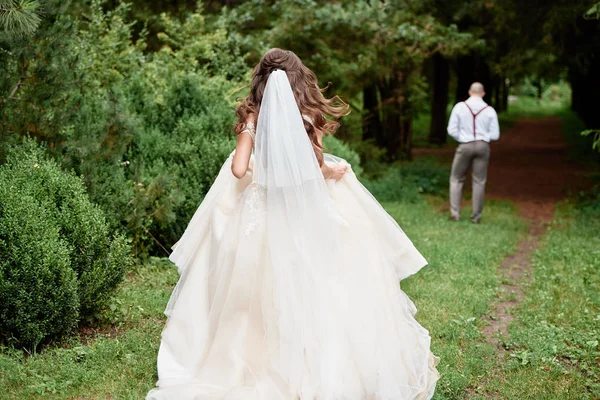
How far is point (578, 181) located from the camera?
61.0 ft

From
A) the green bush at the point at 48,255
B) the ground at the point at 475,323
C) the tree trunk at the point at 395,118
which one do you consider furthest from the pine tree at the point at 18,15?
the tree trunk at the point at 395,118

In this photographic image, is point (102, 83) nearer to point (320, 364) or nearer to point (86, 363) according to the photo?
point (86, 363)

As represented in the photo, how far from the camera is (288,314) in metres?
4.67

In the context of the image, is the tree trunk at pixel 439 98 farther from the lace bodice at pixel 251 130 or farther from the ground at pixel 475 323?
the lace bodice at pixel 251 130

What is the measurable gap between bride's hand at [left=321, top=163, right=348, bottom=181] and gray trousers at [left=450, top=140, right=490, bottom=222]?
7.51 metres

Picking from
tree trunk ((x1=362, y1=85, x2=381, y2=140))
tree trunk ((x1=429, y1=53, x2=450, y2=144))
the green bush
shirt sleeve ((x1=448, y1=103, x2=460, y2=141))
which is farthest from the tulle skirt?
tree trunk ((x1=429, y1=53, x2=450, y2=144))

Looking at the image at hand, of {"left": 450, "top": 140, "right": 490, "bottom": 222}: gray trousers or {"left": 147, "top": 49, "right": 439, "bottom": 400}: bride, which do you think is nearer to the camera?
{"left": 147, "top": 49, "right": 439, "bottom": 400}: bride

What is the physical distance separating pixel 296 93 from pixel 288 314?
Result: 152 centimetres

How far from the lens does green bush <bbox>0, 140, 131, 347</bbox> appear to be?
5258 mm

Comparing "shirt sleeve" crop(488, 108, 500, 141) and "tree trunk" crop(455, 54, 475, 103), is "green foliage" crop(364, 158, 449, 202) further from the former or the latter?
"tree trunk" crop(455, 54, 475, 103)

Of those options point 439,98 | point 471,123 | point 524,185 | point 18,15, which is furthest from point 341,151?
point 439,98

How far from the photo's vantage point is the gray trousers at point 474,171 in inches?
489

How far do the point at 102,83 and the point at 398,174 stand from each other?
791 centimetres

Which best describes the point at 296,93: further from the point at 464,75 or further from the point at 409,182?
the point at 464,75
